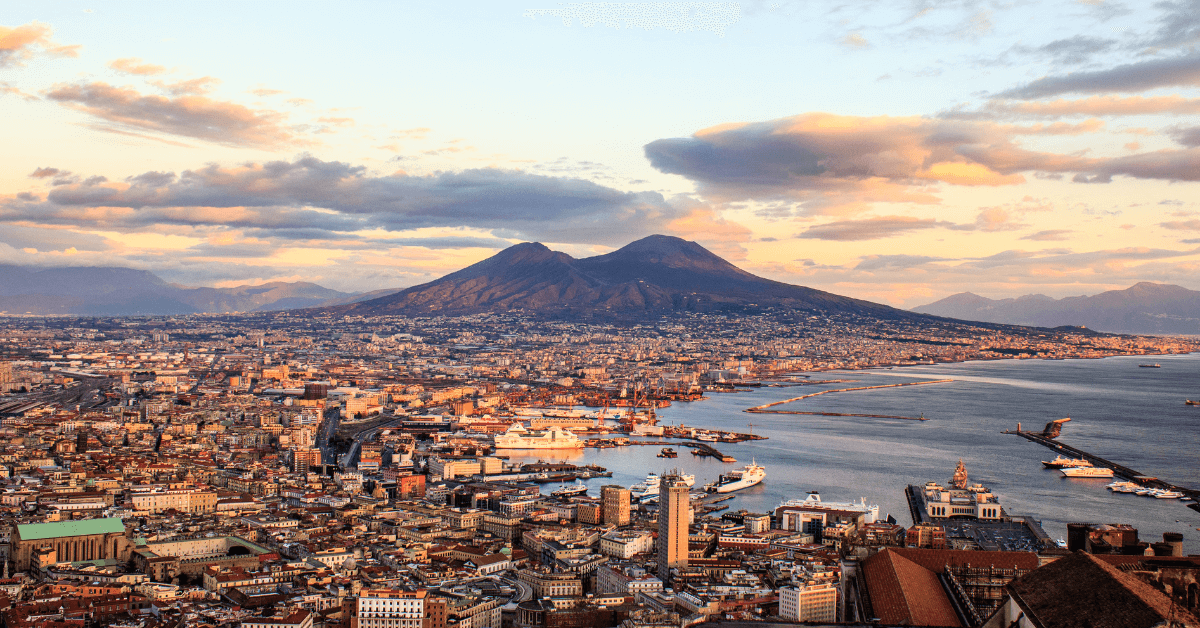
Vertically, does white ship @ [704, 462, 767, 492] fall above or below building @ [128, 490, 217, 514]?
above

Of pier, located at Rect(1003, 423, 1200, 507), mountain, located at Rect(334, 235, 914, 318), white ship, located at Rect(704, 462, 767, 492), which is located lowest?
white ship, located at Rect(704, 462, 767, 492)

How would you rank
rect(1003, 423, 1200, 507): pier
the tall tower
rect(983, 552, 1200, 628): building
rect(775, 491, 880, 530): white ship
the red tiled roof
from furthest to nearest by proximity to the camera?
rect(1003, 423, 1200, 507): pier, rect(775, 491, 880, 530): white ship, the tall tower, the red tiled roof, rect(983, 552, 1200, 628): building

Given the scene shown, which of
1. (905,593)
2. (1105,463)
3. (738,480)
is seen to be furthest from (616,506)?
(1105,463)

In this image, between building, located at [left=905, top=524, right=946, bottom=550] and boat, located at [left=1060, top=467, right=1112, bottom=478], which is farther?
boat, located at [left=1060, top=467, right=1112, bottom=478]

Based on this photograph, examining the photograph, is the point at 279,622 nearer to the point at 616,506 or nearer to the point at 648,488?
the point at 616,506

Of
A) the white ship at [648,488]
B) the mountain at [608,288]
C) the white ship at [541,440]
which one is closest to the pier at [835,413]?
the white ship at [541,440]

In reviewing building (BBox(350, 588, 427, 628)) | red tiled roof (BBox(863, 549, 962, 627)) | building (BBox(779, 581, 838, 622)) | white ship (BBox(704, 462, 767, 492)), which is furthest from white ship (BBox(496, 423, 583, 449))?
red tiled roof (BBox(863, 549, 962, 627))

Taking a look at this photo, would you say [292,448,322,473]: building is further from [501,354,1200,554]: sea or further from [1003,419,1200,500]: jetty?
[1003,419,1200,500]: jetty
